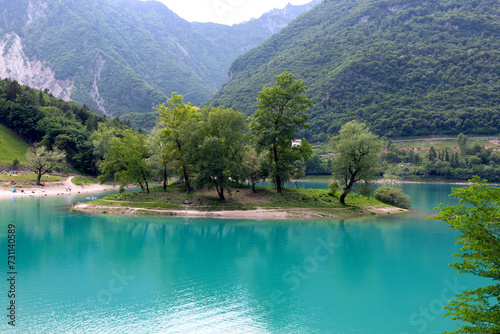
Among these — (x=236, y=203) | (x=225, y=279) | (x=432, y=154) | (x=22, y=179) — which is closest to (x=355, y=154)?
(x=236, y=203)

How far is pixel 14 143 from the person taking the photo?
3895 inches

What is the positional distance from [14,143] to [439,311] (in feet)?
388

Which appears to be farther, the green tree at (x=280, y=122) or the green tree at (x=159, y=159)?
the green tree at (x=159, y=159)

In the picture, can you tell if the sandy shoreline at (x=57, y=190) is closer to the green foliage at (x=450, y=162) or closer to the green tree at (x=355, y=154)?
the green tree at (x=355, y=154)

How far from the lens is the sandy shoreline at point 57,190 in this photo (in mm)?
73287

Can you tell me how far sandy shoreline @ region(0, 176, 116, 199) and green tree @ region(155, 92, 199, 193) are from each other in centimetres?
4085

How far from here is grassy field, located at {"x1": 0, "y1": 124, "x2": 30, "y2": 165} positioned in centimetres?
8959

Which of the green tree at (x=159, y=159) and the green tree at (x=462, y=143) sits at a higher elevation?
the green tree at (x=462, y=143)

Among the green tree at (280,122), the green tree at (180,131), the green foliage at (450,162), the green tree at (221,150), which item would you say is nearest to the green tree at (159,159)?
the green tree at (180,131)

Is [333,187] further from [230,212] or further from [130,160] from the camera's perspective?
[130,160]

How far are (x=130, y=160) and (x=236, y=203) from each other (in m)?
Answer: 23.9

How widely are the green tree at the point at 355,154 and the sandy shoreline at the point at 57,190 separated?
217ft

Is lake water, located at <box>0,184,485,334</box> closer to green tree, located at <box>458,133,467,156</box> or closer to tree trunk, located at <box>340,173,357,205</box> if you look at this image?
tree trunk, located at <box>340,173,357,205</box>

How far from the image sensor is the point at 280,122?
188 ft
